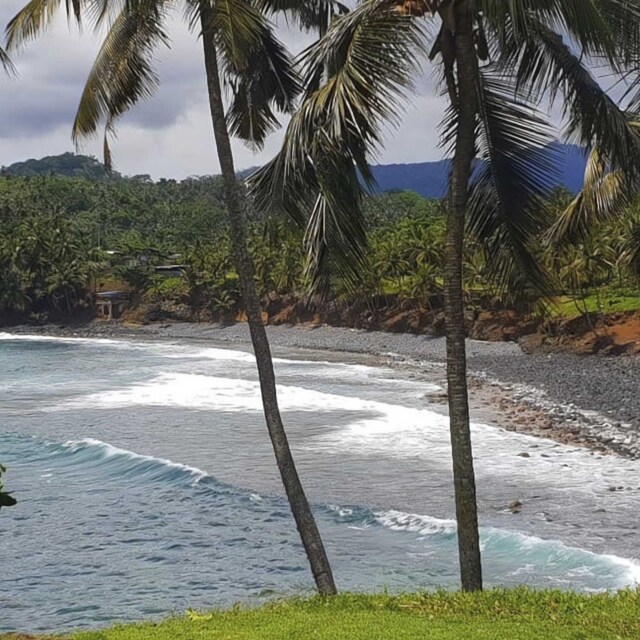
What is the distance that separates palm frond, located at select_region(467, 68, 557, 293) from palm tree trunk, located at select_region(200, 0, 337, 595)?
2.33 m

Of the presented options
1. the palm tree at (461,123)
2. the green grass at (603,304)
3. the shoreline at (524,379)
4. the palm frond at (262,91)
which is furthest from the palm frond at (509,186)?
the green grass at (603,304)

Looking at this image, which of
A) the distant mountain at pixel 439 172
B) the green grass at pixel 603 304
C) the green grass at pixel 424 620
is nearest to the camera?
the green grass at pixel 424 620

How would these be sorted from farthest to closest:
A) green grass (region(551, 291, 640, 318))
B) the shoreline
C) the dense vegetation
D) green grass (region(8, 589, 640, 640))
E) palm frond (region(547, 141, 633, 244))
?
green grass (region(551, 291, 640, 318)) → the dense vegetation → the shoreline → palm frond (region(547, 141, 633, 244)) → green grass (region(8, 589, 640, 640))

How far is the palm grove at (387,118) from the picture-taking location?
23.7 ft

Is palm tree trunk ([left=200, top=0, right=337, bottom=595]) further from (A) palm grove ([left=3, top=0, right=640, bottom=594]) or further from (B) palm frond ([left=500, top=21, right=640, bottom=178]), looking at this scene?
(B) palm frond ([left=500, top=21, right=640, bottom=178])

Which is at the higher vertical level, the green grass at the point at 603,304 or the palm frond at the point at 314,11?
the palm frond at the point at 314,11

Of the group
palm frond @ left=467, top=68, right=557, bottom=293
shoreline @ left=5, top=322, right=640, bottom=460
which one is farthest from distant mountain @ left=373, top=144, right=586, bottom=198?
shoreline @ left=5, top=322, right=640, bottom=460

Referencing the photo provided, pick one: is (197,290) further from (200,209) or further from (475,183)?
(475,183)

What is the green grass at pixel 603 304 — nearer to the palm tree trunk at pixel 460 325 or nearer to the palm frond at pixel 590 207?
the palm frond at pixel 590 207

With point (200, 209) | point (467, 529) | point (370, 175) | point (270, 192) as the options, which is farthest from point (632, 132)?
point (200, 209)

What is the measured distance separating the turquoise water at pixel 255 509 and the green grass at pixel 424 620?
539 cm

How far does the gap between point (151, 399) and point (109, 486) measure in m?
15.0

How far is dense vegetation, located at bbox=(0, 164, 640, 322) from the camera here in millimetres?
40656

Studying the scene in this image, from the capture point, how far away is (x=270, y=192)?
812 centimetres
